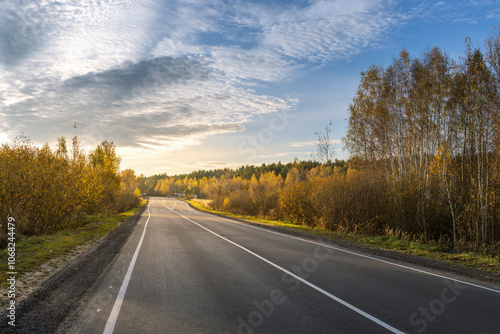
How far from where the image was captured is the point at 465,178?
1506 cm

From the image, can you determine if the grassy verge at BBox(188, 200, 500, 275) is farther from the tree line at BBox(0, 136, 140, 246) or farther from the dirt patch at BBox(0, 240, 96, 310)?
the tree line at BBox(0, 136, 140, 246)

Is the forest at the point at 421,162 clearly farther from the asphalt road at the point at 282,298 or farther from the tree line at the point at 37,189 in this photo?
the tree line at the point at 37,189

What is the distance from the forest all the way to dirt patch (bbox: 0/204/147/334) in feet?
46.5

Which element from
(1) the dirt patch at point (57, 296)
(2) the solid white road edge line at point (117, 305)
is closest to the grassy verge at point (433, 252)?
(2) the solid white road edge line at point (117, 305)

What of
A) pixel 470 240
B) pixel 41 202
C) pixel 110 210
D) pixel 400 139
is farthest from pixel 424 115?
pixel 110 210

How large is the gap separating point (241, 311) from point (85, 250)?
8.78 metres

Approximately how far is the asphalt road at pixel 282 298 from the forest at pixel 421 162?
22.0 ft

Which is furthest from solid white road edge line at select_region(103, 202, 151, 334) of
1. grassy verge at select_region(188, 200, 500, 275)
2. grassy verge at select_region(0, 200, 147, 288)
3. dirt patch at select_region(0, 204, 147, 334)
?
grassy verge at select_region(188, 200, 500, 275)

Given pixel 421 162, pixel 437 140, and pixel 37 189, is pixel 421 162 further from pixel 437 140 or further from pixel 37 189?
pixel 37 189

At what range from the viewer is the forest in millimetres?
13305

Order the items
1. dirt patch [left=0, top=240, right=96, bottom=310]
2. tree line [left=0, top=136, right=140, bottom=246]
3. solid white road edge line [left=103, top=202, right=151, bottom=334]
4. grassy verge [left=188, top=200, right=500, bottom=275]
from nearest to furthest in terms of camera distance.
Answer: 1. solid white road edge line [left=103, top=202, right=151, bottom=334]
2. dirt patch [left=0, top=240, right=96, bottom=310]
3. grassy verge [left=188, top=200, right=500, bottom=275]
4. tree line [left=0, top=136, right=140, bottom=246]

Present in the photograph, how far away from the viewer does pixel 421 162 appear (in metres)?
18.4

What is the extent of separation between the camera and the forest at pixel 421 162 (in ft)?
43.7

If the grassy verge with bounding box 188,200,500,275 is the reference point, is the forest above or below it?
above
